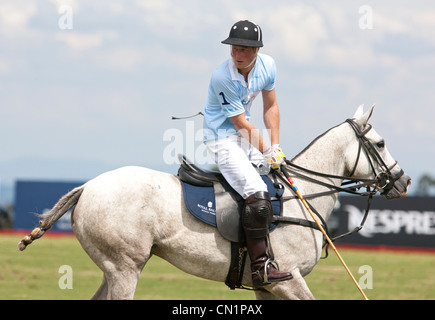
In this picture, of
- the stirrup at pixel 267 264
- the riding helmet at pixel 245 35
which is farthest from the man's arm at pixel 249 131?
the stirrup at pixel 267 264

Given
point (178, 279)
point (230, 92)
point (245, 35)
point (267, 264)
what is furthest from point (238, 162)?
point (178, 279)

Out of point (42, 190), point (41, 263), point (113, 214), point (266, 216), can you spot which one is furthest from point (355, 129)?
point (42, 190)

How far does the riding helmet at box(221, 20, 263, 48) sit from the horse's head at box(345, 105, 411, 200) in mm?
1270

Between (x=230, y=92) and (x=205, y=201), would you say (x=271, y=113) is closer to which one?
(x=230, y=92)

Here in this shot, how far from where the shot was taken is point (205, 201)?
5.39m

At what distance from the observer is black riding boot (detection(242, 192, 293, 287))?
17.2ft

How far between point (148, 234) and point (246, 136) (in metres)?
1.20

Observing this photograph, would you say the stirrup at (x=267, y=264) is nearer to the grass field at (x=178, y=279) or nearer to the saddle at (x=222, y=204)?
the saddle at (x=222, y=204)

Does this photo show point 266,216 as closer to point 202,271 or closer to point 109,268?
point 202,271

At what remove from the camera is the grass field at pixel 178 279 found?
10.1 meters

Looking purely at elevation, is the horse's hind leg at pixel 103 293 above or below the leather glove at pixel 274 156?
below

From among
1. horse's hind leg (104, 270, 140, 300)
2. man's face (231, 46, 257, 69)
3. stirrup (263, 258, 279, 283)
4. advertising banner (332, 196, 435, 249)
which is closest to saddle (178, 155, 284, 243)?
stirrup (263, 258, 279, 283)

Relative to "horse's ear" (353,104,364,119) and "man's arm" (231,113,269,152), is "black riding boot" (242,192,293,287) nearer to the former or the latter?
"man's arm" (231,113,269,152)

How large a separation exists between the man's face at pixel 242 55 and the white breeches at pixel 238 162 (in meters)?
0.63
